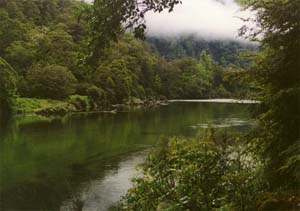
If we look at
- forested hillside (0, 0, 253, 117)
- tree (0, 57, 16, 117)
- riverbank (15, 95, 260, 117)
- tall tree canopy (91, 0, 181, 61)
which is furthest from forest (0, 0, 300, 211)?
riverbank (15, 95, 260, 117)

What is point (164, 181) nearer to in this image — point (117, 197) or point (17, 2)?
point (117, 197)

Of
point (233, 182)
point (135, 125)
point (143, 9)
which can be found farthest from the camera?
point (135, 125)

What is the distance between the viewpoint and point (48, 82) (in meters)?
58.5

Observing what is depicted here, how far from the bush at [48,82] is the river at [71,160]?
1742 cm

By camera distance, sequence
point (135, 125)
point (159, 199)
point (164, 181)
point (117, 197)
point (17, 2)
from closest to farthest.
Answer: point (159, 199)
point (164, 181)
point (117, 197)
point (135, 125)
point (17, 2)

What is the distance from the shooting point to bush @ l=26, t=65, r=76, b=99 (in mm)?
58125

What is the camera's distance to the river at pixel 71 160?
15902mm

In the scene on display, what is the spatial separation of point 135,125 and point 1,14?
37535mm

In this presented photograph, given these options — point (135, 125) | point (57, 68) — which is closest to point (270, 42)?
point (135, 125)

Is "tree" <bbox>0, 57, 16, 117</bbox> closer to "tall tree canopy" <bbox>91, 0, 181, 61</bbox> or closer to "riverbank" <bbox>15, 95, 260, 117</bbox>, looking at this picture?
"riverbank" <bbox>15, 95, 260, 117</bbox>

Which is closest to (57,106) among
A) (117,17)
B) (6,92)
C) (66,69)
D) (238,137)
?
(66,69)

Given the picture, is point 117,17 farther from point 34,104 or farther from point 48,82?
point 48,82

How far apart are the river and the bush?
17.4 m

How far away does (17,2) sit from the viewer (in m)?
82.8
